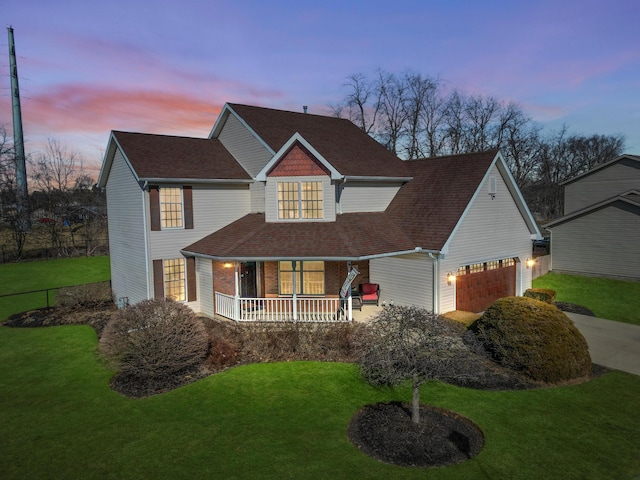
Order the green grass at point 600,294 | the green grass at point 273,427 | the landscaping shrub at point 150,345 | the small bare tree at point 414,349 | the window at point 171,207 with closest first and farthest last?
the green grass at point 273,427 < the small bare tree at point 414,349 < the landscaping shrub at point 150,345 < the window at point 171,207 < the green grass at point 600,294

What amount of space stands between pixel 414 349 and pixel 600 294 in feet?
58.8

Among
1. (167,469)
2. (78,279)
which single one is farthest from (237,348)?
(78,279)

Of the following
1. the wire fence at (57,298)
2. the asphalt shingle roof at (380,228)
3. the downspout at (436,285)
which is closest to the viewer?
the asphalt shingle roof at (380,228)

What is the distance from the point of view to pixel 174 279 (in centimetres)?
1881

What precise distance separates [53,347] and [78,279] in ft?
50.8

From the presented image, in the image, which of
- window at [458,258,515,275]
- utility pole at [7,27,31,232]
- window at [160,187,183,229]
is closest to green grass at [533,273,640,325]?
window at [458,258,515,275]

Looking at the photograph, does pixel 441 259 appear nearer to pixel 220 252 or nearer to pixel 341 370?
pixel 341 370

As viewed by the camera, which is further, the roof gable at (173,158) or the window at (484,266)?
the window at (484,266)

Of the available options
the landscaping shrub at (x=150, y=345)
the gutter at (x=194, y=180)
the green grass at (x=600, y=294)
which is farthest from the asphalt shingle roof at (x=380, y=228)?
the green grass at (x=600, y=294)

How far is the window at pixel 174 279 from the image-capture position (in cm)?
1856

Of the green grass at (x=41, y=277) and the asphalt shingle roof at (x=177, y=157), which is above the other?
the asphalt shingle roof at (x=177, y=157)

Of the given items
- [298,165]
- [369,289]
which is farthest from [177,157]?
[369,289]

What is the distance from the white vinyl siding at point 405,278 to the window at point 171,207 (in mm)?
8652

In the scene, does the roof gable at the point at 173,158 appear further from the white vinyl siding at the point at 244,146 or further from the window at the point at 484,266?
the window at the point at 484,266
